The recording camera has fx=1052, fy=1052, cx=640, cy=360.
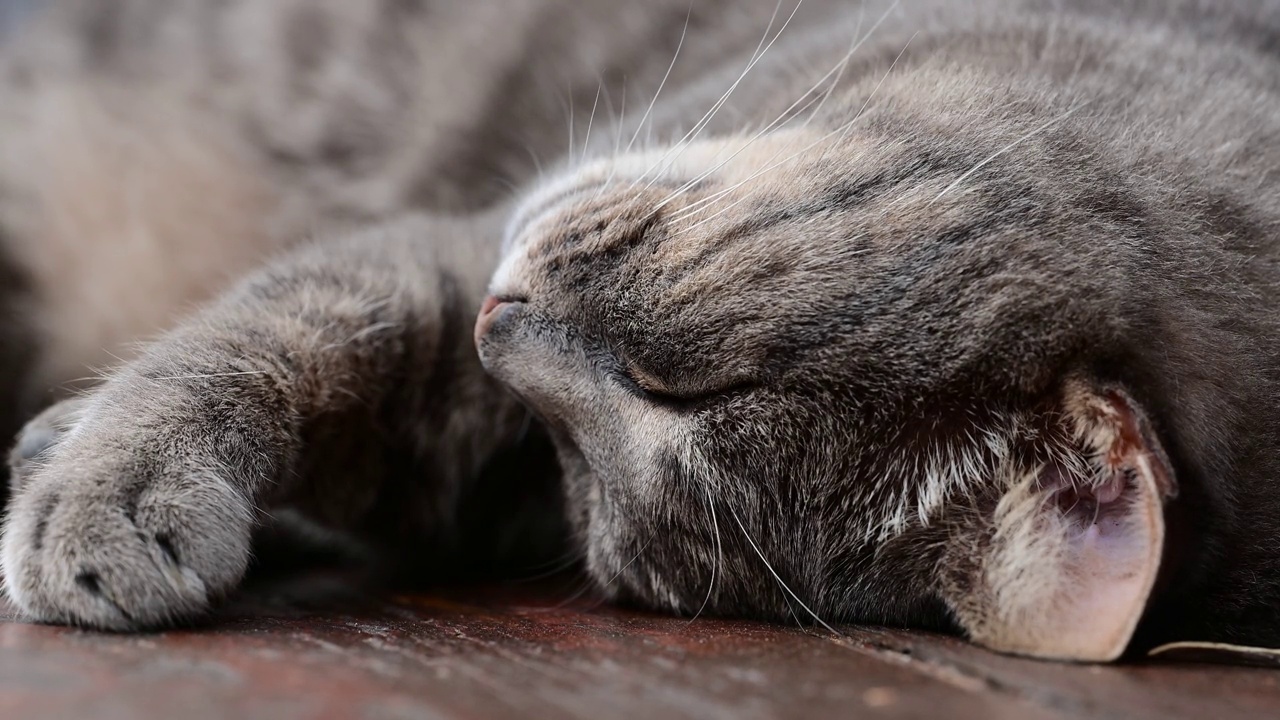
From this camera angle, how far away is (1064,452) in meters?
0.99

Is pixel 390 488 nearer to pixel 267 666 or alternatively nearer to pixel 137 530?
pixel 137 530

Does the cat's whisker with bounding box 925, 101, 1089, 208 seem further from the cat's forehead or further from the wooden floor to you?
the wooden floor

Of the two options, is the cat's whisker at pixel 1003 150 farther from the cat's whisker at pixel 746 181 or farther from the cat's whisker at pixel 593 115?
the cat's whisker at pixel 593 115

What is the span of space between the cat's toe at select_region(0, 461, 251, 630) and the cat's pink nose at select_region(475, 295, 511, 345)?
1.04ft

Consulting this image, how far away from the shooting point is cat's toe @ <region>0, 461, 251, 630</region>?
93 cm

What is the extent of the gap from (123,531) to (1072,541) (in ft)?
2.89

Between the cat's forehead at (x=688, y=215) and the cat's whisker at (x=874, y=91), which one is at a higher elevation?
the cat's whisker at (x=874, y=91)

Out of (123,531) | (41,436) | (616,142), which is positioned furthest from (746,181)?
(41,436)

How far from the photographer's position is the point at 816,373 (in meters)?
1.04

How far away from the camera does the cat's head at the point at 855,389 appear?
977 mm

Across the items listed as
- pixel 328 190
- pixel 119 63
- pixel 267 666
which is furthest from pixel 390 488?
pixel 119 63

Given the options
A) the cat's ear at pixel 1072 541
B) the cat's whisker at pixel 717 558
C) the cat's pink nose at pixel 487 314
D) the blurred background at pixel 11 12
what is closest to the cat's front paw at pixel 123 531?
the cat's pink nose at pixel 487 314

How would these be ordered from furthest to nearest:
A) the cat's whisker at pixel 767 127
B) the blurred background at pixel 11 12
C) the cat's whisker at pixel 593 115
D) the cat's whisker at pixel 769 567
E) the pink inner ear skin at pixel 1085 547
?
the blurred background at pixel 11 12 → the cat's whisker at pixel 593 115 → the cat's whisker at pixel 767 127 → the cat's whisker at pixel 769 567 → the pink inner ear skin at pixel 1085 547

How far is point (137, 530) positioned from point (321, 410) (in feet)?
1.00
